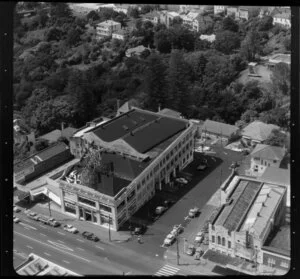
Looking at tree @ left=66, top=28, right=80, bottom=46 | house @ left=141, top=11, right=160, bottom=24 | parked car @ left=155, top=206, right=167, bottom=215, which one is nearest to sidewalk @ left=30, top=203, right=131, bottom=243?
parked car @ left=155, top=206, right=167, bottom=215

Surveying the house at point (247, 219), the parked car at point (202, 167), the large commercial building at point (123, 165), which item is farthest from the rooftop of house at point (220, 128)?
the house at point (247, 219)

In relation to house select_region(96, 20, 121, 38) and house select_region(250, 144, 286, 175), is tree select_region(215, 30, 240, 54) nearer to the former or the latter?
house select_region(96, 20, 121, 38)

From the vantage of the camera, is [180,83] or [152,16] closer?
[152,16]

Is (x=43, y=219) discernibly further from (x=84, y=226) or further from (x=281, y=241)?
(x=281, y=241)

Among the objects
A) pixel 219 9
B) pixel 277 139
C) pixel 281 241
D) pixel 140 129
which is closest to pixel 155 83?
pixel 140 129

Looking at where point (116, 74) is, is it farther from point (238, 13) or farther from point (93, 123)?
point (238, 13)
